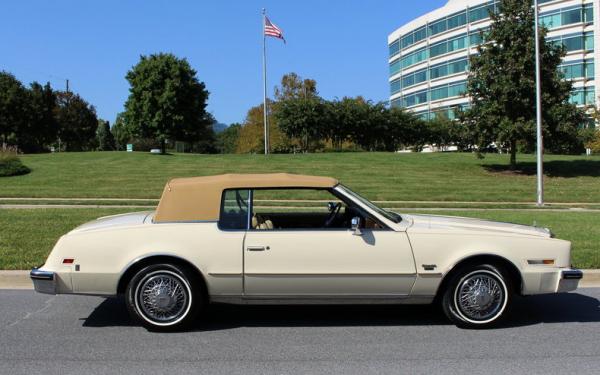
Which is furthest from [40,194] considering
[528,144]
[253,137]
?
[253,137]

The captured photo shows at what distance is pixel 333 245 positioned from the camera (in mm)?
5070

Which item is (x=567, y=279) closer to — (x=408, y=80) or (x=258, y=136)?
(x=258, y=136)

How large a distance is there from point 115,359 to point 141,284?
79cm

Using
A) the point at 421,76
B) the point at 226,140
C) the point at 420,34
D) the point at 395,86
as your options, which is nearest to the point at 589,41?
the point at 421,76

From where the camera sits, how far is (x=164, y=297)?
5.08 meters

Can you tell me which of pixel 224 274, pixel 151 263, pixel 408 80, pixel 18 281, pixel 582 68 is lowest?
pixel 18 281

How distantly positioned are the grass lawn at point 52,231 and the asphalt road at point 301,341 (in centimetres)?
162

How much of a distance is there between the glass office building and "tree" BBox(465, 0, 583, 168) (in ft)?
91.6

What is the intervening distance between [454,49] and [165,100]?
152ft

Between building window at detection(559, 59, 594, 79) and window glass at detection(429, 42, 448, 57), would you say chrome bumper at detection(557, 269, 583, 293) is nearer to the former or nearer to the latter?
building window at detection(559, 59, 594, 79)

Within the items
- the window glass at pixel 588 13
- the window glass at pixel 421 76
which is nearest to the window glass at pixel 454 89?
the window glass at pixel 421 76

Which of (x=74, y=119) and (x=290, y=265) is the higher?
(x=74, y=119)

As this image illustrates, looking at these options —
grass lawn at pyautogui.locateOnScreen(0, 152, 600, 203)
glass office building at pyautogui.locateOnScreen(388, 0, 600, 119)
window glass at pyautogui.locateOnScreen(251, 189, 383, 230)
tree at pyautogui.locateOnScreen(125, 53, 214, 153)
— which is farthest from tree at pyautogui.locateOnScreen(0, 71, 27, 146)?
window glass at pyautogui.locateOnScreen(251, 189, 383, 230)

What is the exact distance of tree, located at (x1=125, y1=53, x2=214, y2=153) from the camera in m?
43.0
